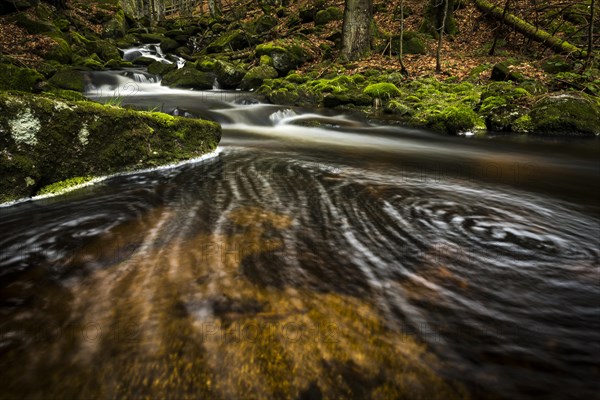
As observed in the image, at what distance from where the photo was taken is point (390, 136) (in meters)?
8.58

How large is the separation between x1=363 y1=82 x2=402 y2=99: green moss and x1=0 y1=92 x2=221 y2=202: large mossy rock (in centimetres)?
844

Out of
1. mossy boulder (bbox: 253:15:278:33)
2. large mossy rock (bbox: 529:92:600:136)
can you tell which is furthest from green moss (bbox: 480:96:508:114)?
mossy boulder (bbox: 253:15:278:33)

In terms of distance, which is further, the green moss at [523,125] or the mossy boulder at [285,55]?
the mossy boulder at [285,55]

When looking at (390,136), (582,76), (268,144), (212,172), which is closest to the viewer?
(212,172)

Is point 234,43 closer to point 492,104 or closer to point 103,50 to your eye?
point 103,50

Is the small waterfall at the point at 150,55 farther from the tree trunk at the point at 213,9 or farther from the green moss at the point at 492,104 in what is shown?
the green moss at the point at 492,104

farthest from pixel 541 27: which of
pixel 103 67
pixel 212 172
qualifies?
pixel 103 67

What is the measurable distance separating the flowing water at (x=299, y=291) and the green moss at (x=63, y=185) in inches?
7.5

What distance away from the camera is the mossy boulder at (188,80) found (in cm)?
1424

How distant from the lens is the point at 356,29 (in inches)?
608

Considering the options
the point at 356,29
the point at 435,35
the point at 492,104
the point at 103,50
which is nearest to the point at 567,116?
the point at 492,104

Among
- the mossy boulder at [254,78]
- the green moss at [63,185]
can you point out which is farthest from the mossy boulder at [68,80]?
the green moss at [63,185]

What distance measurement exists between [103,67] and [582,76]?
19231 millimetres

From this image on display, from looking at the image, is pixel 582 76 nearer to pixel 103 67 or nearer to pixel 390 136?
pixel 390 136
